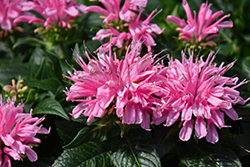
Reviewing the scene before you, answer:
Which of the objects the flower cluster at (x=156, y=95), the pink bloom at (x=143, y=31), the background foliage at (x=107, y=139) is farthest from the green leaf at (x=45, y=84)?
Result: the pink bloom at (x=143, y=31)

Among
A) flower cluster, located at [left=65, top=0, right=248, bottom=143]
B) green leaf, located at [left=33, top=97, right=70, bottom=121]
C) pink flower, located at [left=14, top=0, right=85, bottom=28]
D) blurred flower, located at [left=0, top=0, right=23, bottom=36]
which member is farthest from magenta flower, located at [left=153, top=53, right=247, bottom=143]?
blurred flower, located at [left=0, top=0, right=23, bottom=36]

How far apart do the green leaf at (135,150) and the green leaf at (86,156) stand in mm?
31

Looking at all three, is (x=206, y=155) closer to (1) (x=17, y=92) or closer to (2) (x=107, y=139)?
(2) (x=107, y=139)

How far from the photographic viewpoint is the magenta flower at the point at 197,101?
27.9 inches

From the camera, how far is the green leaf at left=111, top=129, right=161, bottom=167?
0.75 m

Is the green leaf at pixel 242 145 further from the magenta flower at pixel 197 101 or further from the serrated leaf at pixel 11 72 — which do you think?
the serrated leaf at pixel 11 72

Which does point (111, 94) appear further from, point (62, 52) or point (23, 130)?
point (62, 52)

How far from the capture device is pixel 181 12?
128 centimetres

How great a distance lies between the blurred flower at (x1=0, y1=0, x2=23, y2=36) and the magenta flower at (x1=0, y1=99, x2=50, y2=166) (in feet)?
1.56

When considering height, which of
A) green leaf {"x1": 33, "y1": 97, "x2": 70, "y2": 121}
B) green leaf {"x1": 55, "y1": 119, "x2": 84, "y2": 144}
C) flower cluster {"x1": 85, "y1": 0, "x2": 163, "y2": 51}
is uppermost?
flower cluster {"x1": 85, "y1": 0, "x2": 163, "y2": 51}

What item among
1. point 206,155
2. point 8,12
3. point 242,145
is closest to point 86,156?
point 206,155

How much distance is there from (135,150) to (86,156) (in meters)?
0.13

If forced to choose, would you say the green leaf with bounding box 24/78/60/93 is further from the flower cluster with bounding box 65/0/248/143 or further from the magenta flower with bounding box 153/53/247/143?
the magenta flower with bounding box 153/53/247/143

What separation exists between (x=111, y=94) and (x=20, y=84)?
0.40 meters
